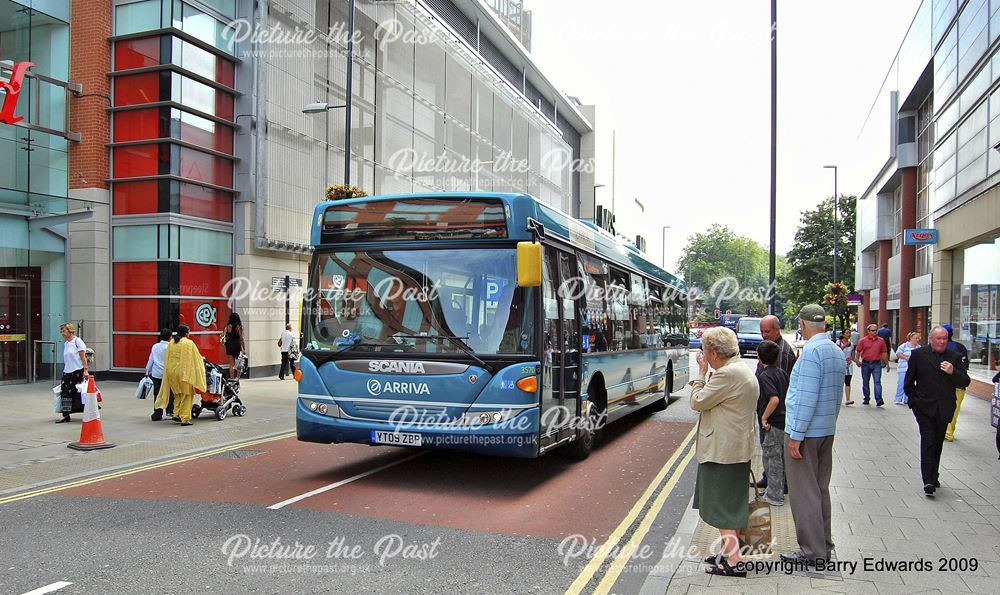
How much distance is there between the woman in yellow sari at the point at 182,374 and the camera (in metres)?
11.6

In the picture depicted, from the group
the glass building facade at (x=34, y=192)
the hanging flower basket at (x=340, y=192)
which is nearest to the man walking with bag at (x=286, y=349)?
the hanging flower basket at (x=340, y=192)

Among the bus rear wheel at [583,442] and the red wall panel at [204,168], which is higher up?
the red wall panel at [204,168]

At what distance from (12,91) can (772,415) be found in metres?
16.3

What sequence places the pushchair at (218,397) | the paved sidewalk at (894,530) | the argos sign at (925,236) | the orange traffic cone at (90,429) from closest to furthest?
the paved sidewalk at (894,530) → the orange traffic cone at (90,429) → the pushchair at (218,397) → the argos sign at (925,236)

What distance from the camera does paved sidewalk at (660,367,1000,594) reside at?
15.3 feet

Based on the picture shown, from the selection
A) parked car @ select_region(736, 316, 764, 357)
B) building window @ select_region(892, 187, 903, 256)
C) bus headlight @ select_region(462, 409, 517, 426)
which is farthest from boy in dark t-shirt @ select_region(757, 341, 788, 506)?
building window @ select_region(892, 187, 903, 256)

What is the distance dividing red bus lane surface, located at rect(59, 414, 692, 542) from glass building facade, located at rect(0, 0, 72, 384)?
10344mm

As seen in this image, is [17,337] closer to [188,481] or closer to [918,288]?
[188,481]

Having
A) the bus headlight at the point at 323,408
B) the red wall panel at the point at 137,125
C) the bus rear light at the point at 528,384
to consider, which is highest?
the red wall panel at the point at 137,125

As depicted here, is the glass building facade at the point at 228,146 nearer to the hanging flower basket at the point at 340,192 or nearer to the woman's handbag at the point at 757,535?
the hanging flower basket at the point at 340,192

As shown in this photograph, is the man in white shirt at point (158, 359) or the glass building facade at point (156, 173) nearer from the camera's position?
the man in white shirt at point (158, 359)

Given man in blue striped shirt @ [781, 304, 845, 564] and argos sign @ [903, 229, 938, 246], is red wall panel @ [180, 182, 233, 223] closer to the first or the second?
man in blue striped shirt @ [781, 304, 845, 564]

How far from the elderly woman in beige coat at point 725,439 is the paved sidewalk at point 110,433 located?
6738 mm

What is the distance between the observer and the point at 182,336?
11.5 metres
